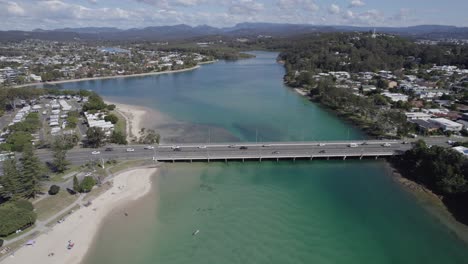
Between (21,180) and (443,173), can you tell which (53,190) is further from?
(443,173)

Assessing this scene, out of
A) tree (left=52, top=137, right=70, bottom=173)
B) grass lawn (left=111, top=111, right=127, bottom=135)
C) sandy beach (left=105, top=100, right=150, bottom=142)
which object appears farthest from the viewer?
grass lawn (left=111, top=111, right=127, bottom=135)

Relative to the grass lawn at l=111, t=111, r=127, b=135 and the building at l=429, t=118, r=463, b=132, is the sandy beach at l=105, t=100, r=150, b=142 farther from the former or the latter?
the building at l=429, t=118, r=463, b=132

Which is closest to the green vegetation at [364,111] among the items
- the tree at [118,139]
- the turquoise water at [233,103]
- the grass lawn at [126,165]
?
the turquoise water at [233,103]

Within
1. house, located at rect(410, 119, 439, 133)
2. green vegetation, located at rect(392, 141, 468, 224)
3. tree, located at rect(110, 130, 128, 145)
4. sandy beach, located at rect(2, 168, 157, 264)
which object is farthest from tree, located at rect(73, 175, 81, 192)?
house, located at rect(410, 119, 439, 133)

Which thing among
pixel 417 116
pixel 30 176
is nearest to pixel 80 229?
pixel 30 176

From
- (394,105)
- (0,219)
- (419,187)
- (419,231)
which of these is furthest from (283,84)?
(0,219)
